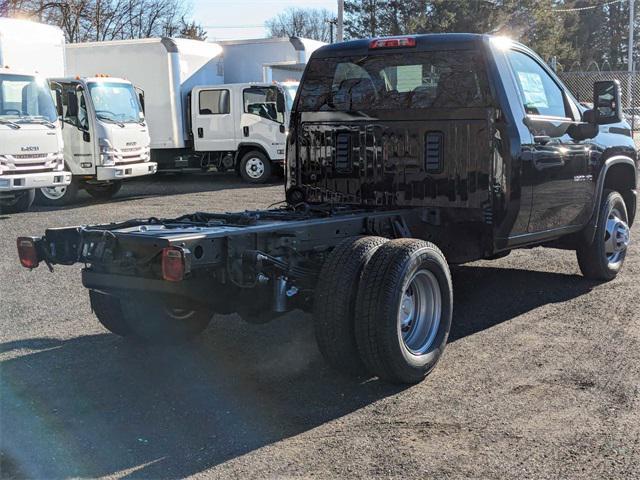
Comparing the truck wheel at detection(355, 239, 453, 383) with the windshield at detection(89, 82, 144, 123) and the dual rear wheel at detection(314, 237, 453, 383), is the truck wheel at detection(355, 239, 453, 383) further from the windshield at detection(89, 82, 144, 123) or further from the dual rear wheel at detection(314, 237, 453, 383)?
the windshield at detection(89, 82, 144, 123)

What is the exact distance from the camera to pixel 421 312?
4.95 meters

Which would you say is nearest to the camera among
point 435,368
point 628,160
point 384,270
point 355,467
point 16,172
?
point 355,467

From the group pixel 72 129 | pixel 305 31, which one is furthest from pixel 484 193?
pixel 305 31

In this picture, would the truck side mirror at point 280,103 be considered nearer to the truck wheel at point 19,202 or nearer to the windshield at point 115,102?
the windshield at point 115,102

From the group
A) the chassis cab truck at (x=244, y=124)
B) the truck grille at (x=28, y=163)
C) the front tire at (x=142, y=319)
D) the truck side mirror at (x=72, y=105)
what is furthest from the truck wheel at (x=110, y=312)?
the chassis cab truck at (x=244, y=124)

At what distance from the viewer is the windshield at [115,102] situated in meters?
15.3

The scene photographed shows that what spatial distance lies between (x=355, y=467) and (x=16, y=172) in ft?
36.2

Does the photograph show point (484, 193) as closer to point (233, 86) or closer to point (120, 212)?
point (120, 212)

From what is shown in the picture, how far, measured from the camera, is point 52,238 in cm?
459

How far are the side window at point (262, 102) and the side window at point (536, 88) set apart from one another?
39.3 feet

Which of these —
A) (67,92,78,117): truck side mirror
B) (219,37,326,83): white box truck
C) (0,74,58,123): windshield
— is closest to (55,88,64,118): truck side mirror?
(67,92,78,117): truck side mirror

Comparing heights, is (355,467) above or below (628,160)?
below

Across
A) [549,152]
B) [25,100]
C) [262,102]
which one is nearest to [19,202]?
[25,100]

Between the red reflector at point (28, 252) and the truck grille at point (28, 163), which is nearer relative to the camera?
the red reflector at point (28, 252)
